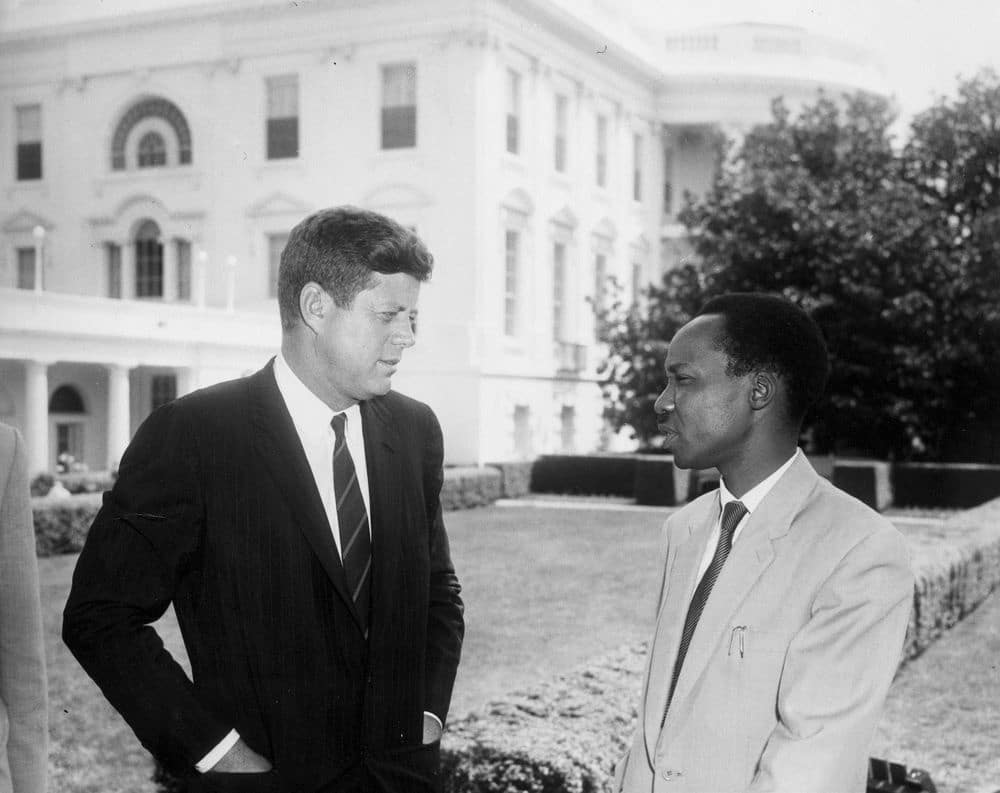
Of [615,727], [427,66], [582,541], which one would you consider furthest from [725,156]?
[615,727]

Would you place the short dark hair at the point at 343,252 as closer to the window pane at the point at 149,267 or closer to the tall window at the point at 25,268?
the tall window at the point at 25,268

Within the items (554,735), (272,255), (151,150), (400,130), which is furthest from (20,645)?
(400,130)

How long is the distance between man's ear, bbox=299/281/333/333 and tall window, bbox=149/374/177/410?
46.4 feet

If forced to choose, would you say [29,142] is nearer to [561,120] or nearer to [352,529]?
[561,120]

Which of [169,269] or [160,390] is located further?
Result: [169,269]

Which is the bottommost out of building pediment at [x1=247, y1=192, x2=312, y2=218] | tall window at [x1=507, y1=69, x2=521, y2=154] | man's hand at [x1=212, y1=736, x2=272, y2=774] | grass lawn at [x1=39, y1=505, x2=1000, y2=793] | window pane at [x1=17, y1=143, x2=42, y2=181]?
grass lawn at [x1=39, y1=505, x2=1000, y2=793]

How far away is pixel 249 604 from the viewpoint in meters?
2.26

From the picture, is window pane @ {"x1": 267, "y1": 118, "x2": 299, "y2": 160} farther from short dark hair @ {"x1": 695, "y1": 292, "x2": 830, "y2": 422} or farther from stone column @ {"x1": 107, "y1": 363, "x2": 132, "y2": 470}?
short dark hair @ {"x1": 695, "y1": 292, "x2": 830, "y2": 422}

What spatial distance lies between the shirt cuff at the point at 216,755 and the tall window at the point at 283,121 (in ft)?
58.8

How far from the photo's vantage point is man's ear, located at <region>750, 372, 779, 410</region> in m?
2.24

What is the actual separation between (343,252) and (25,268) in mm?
13976

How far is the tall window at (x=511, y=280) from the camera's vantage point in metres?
22.0

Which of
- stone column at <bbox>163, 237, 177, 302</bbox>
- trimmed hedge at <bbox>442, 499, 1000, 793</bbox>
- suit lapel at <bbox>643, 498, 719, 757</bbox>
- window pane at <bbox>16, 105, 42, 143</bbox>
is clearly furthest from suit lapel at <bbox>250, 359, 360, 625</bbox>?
stone column at <bbox>163, 237, 177, 302</bbox>

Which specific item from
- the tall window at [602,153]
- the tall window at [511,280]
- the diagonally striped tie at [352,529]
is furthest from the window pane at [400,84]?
the diagonally striped tie at [352,529]
